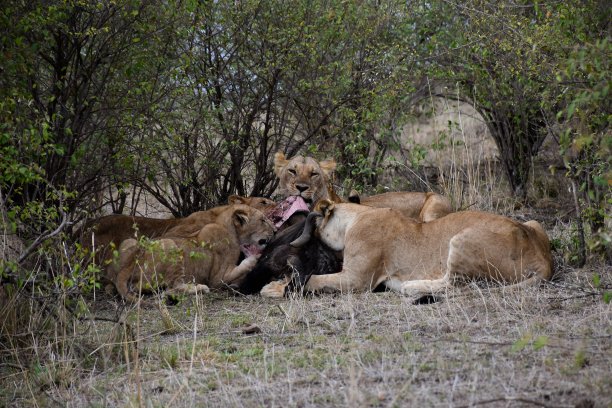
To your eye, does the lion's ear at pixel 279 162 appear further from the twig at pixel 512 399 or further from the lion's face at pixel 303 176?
the twig at pixel 512 399

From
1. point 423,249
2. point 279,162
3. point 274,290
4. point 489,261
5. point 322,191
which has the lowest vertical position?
point 274,290

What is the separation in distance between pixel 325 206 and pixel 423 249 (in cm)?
92

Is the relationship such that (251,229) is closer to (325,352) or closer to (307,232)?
(307,232)

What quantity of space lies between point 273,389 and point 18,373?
1.75m

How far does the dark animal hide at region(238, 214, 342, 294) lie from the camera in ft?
26.1

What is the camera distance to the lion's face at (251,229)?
27.7 feet

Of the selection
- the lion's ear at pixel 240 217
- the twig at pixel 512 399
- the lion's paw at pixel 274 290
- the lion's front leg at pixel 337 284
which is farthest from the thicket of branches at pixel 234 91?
the twig at pixel 512 399

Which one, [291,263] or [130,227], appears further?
[130,227]

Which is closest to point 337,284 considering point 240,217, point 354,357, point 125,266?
point 240,217

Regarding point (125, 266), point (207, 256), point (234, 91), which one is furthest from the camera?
point (234, 91)

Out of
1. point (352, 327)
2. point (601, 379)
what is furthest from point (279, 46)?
point (601, 379)

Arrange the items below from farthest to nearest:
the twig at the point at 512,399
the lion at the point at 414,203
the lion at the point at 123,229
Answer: the lion at the point at 414,203
the lion at the point at 123,229
the twig at the point at 512,399

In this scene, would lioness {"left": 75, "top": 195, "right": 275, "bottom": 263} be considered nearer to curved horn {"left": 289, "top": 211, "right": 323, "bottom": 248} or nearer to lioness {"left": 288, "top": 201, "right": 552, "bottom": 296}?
curved horn {"left": 289, "top": 211, "right": 323, "bottom": 248}

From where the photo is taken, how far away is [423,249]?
7.79 m
